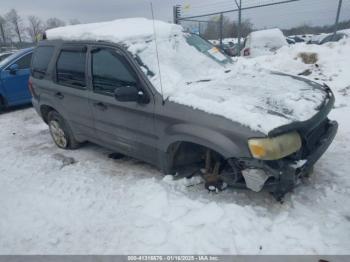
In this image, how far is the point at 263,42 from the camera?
12.6m

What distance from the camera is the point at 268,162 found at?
8.96ft

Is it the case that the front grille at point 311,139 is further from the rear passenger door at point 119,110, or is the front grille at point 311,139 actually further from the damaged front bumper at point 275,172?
the rear passenger door at point 119,110

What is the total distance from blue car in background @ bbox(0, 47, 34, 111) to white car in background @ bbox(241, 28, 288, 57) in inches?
327

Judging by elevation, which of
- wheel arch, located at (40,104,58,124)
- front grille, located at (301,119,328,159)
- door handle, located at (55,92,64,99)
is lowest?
wheel arch, located at (40,104,58,124)

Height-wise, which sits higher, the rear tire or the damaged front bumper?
the damaged front bumper

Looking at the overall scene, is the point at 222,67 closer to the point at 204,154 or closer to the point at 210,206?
the point at 204,154

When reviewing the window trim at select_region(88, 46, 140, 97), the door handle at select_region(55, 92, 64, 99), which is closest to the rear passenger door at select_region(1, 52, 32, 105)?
the door handle at select_region(55, 92, 64, 99)

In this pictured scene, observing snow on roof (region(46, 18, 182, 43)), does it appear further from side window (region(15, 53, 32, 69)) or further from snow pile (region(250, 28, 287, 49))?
snow pile (region(250, 28, 287, 49))

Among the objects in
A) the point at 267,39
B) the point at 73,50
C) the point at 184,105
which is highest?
the point at 73,50

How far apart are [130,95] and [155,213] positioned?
50.8 inches

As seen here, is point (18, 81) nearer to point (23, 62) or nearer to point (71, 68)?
point (23, 62)

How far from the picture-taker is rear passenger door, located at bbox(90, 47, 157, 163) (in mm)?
3518

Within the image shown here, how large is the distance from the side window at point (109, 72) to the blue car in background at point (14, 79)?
5.14 m

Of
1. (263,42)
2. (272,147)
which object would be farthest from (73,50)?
(263,42)
